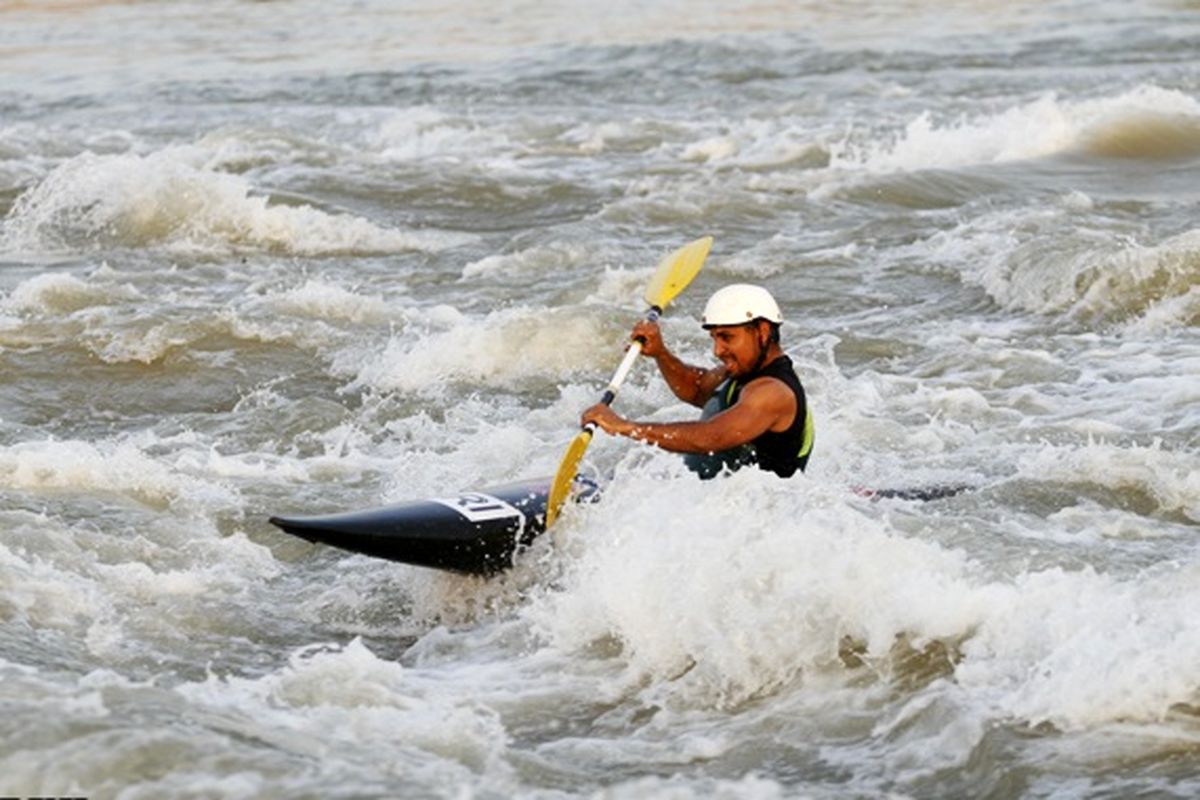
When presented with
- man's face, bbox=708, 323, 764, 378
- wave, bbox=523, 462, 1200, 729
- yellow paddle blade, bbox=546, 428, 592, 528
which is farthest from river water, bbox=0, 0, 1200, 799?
man's face, bbox=708, 323, 764, 378

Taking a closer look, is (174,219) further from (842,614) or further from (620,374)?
(842,614)

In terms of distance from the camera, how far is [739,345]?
307 inches

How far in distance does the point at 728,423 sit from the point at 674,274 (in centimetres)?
166

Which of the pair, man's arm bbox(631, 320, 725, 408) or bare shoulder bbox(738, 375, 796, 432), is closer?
bare shoulder bbox(738, 375, 796, 432)

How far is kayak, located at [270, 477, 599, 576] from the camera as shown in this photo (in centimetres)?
761

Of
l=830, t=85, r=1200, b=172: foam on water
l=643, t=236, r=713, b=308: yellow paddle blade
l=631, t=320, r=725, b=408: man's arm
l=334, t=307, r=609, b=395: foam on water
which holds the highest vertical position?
l=643, t=236, r=713, b=308: yellow paddle blade

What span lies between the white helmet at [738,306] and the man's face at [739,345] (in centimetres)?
3

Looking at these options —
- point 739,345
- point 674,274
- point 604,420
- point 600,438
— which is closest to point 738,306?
point 739,345

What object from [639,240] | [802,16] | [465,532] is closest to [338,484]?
[465,532]

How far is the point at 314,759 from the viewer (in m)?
5.74

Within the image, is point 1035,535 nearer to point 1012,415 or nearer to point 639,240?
point 1012,415

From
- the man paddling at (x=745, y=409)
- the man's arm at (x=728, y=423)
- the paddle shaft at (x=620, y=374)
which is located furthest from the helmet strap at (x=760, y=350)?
the paddle shaft at (x=620, y=374)

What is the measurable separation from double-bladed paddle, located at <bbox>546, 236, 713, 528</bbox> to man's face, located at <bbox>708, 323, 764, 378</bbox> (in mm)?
366

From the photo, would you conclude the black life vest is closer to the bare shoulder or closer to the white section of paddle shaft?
the bare shoulder
